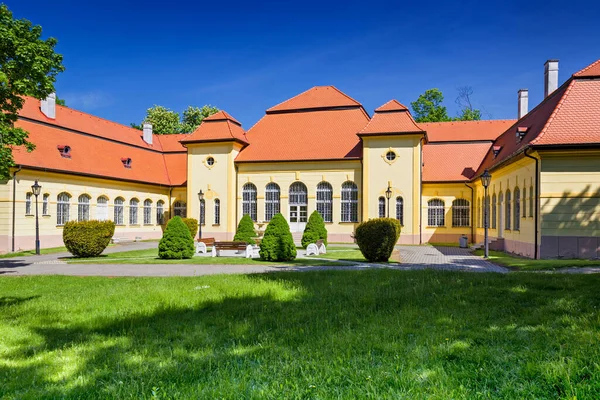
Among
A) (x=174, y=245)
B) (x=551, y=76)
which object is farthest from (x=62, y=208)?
(x=551, y=76)

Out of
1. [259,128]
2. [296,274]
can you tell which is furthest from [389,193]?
[296,274]

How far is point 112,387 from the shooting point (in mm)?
4301

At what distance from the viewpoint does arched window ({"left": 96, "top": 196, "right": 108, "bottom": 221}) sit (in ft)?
102

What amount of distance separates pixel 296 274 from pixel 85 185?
23.3m

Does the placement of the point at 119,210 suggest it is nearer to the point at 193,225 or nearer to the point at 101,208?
the point at 101,208

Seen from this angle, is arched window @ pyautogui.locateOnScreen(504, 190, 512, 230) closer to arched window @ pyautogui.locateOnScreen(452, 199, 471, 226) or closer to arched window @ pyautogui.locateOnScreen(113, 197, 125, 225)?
arched window @ pyautogui.locateOnScreen(452, 199, 471, 226)

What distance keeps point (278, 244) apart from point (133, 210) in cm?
2082

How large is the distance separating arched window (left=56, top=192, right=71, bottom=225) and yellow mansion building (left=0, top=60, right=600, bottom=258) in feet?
0.21

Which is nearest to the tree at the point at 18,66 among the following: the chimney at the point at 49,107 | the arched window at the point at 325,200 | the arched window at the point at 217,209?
the chimney at the point at 49,107

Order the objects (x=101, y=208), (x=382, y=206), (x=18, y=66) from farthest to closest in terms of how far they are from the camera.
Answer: (x=101, y=208) → (x=382, y=206) → (x=18, y=66)

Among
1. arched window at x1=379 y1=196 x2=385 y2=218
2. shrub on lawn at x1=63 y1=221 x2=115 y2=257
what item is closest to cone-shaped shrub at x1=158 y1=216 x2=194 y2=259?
shrub on lawn at x1=63 y1=221 x2=115 y2=257

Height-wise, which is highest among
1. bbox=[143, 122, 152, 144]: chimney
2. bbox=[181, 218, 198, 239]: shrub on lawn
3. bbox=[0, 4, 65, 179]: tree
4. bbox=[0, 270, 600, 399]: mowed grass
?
bbox=[143, 122, 152, 144]: chimney

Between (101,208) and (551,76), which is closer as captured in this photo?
(551,76)

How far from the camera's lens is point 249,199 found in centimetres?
3397
